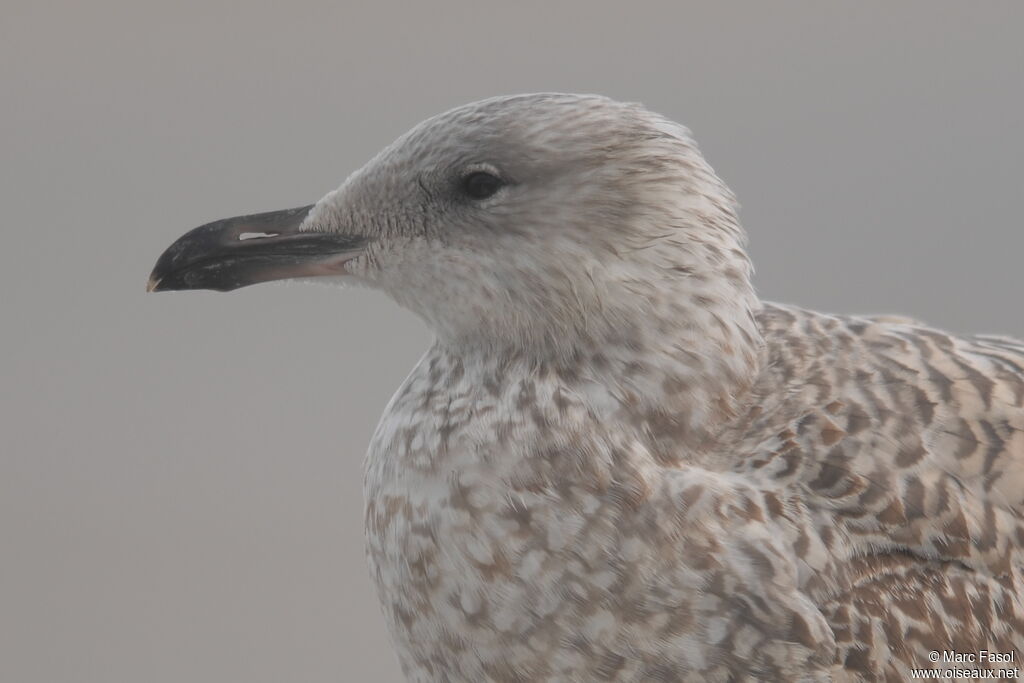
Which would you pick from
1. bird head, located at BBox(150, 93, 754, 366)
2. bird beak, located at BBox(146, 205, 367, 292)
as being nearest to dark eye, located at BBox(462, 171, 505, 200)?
bird head, located at BBox(150, 93, 754, 366)

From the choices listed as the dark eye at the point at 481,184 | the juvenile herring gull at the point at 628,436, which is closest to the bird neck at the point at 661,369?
the juvenile herring gull at the point at 628,436

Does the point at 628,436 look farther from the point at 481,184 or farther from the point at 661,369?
the point at 481,184

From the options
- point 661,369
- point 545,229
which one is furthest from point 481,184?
point 661,369

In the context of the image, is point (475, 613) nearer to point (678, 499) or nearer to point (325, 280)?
point (678, 499)

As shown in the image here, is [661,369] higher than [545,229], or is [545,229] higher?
[545,229]

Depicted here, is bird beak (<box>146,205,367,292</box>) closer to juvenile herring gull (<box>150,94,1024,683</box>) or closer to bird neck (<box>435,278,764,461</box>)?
juvenile herring gull (<box>150,94,1024,683</box>)

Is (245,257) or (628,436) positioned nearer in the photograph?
(628,436)

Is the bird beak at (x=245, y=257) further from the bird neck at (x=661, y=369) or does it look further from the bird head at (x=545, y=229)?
the bird neck at (x=661, y=369)
